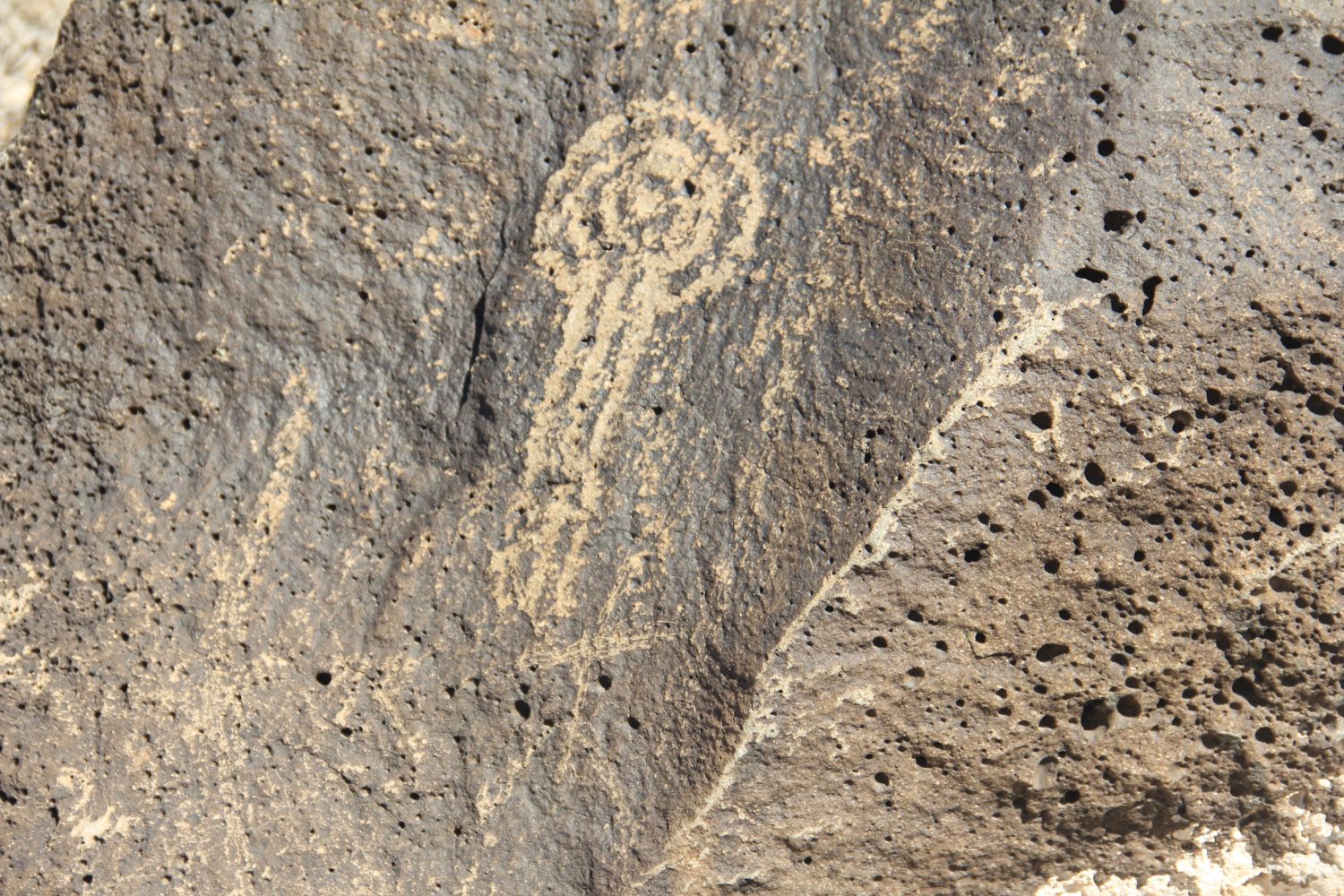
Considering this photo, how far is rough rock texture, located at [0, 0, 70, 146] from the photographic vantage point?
4.21 feet

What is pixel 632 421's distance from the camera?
1.25m

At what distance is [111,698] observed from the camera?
1.27 m

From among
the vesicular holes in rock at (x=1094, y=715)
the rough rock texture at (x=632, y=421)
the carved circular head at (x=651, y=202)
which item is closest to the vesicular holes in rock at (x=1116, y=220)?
the rough rock texture at (x=632, y=421)

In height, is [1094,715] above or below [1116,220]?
below

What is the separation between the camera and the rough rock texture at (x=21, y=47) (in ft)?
4.21

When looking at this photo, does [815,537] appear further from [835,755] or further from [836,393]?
[835,755]

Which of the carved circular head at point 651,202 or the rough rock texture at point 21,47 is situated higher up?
the carved circular head at point 651,202

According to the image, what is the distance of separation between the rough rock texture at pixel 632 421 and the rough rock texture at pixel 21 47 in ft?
0.42

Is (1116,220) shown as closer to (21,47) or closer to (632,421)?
(632,421)

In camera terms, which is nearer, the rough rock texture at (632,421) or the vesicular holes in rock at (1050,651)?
the rough rock texture at (632,421)

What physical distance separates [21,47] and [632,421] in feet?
2.91

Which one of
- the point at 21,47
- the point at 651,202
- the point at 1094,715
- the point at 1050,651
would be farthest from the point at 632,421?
the point at 21,47

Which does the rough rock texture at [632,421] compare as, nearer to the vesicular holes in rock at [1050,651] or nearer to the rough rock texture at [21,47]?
the vesicular holes in rock at [1050,651]

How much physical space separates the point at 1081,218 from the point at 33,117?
1.21 m
